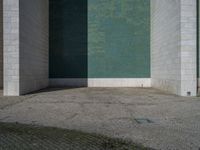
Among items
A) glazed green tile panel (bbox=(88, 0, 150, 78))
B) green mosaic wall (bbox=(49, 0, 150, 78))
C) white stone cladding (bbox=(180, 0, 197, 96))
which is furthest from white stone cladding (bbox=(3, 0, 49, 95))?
white stone cladding (bbox=(180, 0, 197, 96))

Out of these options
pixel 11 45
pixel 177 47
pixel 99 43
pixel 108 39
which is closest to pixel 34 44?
pixel 11 45

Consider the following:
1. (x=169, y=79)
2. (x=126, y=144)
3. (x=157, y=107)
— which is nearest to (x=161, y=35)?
(x=169, y=79)

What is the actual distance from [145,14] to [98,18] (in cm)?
271

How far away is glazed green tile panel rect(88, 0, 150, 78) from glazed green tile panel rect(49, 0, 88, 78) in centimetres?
41

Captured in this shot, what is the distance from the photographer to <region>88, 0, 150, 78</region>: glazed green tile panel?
546 inches

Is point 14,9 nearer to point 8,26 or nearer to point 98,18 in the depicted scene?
point 8,26

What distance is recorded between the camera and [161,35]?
11875mm

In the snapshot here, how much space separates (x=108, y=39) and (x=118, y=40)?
0.57m

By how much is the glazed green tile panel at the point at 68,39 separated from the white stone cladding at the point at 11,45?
15.5 feet

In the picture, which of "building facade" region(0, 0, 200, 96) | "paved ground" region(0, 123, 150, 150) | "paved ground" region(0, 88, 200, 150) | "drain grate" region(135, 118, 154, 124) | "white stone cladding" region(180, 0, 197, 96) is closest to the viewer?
"paved ground" region(0, 123, 150, 150)

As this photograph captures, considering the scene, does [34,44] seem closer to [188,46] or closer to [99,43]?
[99,43]

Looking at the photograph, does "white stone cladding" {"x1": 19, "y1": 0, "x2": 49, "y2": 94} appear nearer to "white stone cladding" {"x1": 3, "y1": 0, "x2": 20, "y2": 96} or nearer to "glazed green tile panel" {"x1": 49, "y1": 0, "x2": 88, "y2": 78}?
"white stone cladding" {"x1": 3, "y1": 0, "x2": 20, "y2": 96}

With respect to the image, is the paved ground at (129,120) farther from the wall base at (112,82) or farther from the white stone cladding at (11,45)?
the wall base at (112,82)

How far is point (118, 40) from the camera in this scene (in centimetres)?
1384
